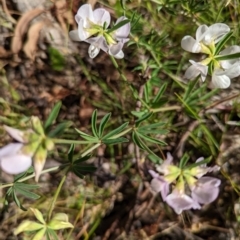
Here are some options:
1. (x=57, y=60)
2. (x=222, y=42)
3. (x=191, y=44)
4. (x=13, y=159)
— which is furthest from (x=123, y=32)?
(x=57, y=60)

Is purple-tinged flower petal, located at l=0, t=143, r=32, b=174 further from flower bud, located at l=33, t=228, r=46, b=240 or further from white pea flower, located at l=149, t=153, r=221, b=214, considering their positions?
white pea flower, located at l=149, t=153, r=221, b=214

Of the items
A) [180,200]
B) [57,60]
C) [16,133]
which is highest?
[16,133]

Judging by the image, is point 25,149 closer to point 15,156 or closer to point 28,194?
point 15,156

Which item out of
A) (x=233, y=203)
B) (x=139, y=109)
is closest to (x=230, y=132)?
(x=233, y=203)

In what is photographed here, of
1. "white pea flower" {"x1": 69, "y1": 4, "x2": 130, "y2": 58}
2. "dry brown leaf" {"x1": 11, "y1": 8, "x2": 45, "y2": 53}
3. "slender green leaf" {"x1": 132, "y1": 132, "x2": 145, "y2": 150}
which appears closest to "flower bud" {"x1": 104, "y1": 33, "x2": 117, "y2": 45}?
"white pea flower" {"x1": 69, "y1": 4, "x2": 130, "y2": 58}

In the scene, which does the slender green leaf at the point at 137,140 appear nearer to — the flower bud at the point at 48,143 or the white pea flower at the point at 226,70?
the white pea flower at the point at 226,70

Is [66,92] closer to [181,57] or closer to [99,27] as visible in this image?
[181,57]
